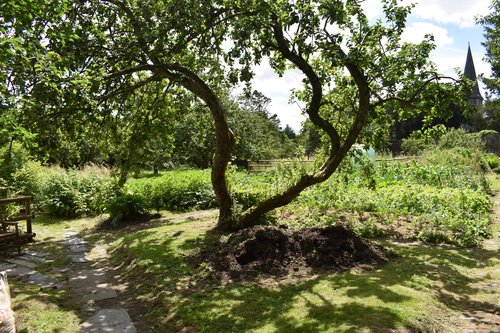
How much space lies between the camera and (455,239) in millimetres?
7461

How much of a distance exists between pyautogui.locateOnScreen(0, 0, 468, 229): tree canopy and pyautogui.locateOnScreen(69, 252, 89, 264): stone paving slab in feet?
7.97

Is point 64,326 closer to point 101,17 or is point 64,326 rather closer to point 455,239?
point 101,17

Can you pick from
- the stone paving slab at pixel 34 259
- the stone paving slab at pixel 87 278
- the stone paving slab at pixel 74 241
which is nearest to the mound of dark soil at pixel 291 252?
the stone paving slab at pixel 87 278

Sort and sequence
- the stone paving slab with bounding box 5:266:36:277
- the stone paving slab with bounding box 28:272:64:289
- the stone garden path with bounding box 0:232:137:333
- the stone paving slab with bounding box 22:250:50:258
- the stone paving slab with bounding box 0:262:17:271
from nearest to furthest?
the stone garden path with bounding box 0:232:137:333 → the stone paving slab with bounding box 28:272:64:289 → the stone paving slab with bounding box 5:266:36:277 → the stone paving slab with bounding box 0:262:17:271 → the stone paving slab with bounding box 22:250:50:258

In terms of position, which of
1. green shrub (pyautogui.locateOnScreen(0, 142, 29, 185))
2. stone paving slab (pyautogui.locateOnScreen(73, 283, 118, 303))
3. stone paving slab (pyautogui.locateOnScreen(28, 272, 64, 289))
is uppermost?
green shrub (pyautogui.locateOnScreen(0, 142, 29, 185))

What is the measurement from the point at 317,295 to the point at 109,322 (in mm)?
2382

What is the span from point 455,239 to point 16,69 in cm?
758

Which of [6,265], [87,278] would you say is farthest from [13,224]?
[87,278]

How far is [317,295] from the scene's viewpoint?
464cm

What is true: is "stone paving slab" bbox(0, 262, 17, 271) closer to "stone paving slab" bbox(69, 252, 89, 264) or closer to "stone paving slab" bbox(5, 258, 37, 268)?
"stone paving slab" bbox(5, 258, 37, 268)

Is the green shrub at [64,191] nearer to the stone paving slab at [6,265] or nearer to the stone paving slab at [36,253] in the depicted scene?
the stone paving slab at [36,253]

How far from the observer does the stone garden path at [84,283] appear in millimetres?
4539

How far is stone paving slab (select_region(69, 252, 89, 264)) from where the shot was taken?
7488 mm

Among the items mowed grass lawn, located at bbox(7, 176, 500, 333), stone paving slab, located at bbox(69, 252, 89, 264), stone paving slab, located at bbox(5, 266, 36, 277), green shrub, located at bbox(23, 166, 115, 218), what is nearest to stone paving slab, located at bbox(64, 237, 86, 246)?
stone paving slab, located at bbox(69, 252, 89, 264)
